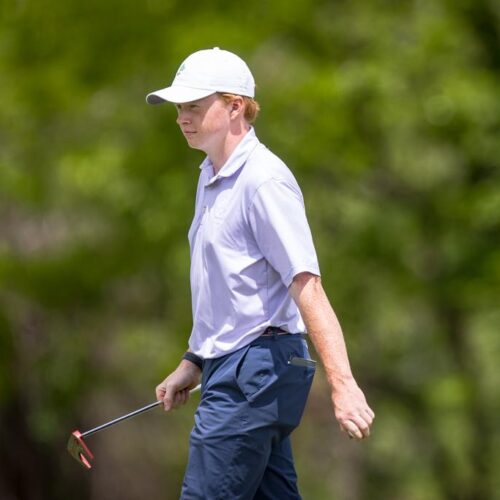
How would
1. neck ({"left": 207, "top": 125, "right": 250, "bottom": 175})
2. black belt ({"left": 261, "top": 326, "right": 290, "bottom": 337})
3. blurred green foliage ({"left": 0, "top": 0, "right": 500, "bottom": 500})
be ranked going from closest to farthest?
black belt ({"left": 261, "top": 326, "right": 290, "bottom": 337})
neck ({"left": 207, "top": 125, "right": 250, "bottom": 175})
blurred green foliage ({"left": 0, "top": 0, "right": 500, "bottom": 500})

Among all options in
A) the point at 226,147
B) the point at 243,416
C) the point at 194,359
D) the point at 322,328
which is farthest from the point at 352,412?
the point at 226,147

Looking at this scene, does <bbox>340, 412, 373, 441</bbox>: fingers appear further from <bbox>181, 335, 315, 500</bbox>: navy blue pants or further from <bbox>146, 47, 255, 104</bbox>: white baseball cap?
<bbox>146, 47, 255, 104</bbox>: white baseball cap

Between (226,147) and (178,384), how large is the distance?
760 millimetres

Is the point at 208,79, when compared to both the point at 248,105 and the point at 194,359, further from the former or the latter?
the point at 194,359

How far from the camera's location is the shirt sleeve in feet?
11.4

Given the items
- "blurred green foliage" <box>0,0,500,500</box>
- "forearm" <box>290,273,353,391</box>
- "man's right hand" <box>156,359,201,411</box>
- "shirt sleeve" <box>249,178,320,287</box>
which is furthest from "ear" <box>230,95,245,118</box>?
"blurred green foliage" <box>0,0,500,500</box>

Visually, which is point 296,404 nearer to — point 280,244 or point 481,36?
point 280,244

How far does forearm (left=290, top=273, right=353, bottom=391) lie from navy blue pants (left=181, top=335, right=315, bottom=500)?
17 centimetres

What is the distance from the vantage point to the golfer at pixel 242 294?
3.51m

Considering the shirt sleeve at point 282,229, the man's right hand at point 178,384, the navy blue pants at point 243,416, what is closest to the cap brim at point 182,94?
the shirt sleeve at point 282,229

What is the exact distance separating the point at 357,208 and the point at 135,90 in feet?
8.95

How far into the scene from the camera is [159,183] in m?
12.9

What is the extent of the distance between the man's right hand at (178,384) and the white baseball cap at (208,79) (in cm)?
83

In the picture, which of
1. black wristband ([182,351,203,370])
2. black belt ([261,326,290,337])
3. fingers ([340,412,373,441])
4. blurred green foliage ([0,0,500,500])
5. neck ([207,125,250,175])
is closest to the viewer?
fingers ([340,412,373,441])
